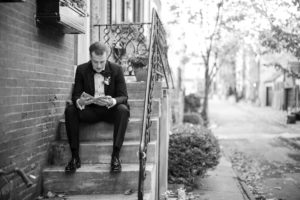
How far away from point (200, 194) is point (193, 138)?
3.52 ft

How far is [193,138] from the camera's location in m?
7.61

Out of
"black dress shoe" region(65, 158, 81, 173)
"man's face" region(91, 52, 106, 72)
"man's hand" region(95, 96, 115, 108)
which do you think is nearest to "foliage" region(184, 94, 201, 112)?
"man's face" region(91, 52, 106, 72)

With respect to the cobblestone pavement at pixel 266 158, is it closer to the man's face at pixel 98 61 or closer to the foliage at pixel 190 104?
the foliage at pixel 190 104

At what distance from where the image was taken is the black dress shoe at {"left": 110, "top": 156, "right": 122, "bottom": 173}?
4.40 metres

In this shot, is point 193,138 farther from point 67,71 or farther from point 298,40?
point 298,40

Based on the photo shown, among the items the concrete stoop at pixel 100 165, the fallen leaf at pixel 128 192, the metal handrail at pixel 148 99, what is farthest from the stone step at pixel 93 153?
the fallen leaf at pixel 128 192

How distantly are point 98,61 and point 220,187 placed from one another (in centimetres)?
425

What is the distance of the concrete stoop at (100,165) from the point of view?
14.5ft

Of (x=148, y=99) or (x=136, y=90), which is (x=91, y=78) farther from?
(x=136, y=90)

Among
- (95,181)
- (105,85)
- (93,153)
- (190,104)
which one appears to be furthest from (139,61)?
(190,104)

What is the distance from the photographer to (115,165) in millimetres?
4406

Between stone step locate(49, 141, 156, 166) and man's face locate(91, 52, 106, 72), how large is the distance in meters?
0.94

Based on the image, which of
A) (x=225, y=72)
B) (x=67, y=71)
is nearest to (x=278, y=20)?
(x=67, y=71)

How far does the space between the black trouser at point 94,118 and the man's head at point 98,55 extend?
0.50 meters
